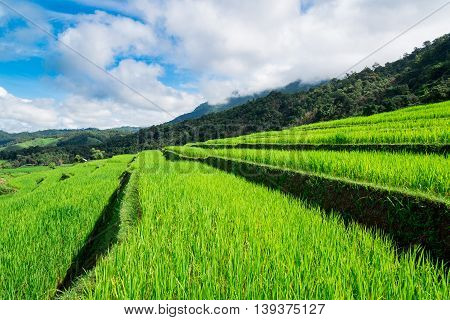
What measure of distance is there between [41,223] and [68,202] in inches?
62.3

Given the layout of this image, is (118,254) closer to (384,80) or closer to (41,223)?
(41,223)

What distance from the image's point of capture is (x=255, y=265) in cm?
237

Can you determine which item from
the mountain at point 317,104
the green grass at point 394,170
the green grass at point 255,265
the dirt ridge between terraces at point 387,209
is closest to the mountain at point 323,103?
the mountain at point 317,104

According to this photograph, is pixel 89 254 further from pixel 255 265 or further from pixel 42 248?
pixel 255 265

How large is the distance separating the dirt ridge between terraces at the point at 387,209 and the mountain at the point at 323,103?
27348 mm

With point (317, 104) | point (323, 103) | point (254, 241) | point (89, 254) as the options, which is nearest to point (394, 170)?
point (254, 241)

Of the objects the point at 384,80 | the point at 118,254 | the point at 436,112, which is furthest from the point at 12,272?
the point at 384,80

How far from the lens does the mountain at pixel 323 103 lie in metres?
34.2

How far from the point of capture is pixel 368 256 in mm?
2660

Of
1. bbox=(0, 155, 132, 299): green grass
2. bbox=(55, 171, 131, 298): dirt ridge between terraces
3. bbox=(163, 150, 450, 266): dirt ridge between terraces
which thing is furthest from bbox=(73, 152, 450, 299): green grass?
bbox=(0, 155, 132, 299): green grass

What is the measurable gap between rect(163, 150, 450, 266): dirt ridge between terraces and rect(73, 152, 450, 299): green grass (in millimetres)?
766

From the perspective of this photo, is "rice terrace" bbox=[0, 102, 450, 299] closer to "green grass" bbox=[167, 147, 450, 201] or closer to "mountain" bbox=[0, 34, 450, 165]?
"green grass" bbox=[167, 147, 450, 201]

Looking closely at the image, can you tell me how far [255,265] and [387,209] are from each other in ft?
8.85

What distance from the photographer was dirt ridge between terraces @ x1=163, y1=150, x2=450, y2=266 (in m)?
3.48
